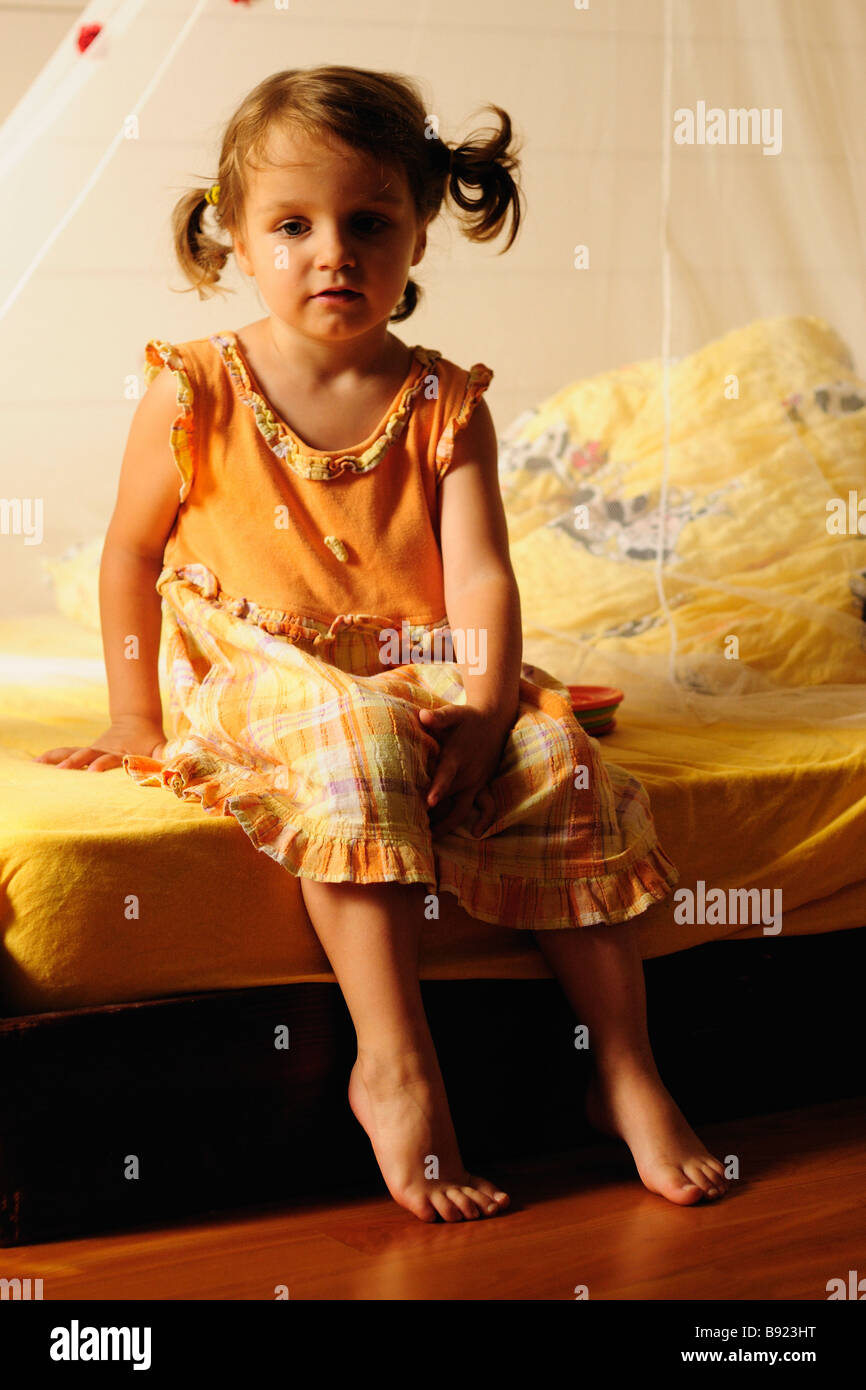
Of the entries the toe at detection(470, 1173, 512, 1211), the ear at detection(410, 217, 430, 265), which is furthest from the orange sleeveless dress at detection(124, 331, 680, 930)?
the toe at detection(470, 1173, 512, 1211)

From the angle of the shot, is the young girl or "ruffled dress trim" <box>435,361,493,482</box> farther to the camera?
"ruffled dress trim" <box>435,361,493,482</box>

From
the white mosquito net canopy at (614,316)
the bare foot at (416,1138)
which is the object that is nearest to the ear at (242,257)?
the white mosquito net canopy at (614,316)

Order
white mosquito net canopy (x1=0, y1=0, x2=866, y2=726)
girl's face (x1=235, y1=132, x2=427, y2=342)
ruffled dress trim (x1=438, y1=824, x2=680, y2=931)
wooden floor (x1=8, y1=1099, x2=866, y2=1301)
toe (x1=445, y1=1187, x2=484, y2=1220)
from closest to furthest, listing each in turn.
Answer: wooden floor (x1=8, y1=1099, x2=866, y2=1301), toe (x1=445, y1=1187, x2=484, y2=1220), ruffled dress trim (x1=438, y1=824, x2=680, y2=931), girl's face (x1=235, y1=132, x2=427, y2=342), white mosquito net canopy (x1=0, y1=0, x2=866, y2=726)

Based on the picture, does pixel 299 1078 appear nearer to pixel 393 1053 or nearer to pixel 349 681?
pixel 393 1053

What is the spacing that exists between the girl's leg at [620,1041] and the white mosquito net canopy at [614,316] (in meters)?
0.64

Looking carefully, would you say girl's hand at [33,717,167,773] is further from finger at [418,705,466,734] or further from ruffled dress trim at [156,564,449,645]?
finger at [418,705,466,734]

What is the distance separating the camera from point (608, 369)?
2285 mm

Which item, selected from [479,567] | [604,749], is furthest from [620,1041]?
[479,567]

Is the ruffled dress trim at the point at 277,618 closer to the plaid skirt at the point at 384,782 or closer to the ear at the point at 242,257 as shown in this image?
the plaid skirt at the point at 384,782

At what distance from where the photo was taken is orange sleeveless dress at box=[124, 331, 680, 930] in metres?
1.27

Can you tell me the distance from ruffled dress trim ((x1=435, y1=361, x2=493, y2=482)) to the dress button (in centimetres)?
14

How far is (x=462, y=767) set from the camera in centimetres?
134

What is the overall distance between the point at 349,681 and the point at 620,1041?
41 centimetres
